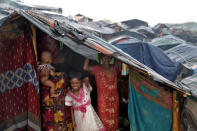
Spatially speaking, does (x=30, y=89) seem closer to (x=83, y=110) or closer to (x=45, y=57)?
(x=45, y=57)

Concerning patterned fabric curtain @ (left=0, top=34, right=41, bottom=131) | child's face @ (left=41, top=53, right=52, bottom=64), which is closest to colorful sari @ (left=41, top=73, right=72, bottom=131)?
patterned fabric curtain @ (left=0, top=34, right=41, bottom=131)

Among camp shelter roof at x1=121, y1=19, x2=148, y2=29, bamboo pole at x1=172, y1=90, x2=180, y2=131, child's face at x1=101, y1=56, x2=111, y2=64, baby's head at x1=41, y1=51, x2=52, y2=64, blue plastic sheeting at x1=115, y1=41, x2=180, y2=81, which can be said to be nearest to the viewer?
bamboo pole at x1=172, y1=90, x2=180, y2=131

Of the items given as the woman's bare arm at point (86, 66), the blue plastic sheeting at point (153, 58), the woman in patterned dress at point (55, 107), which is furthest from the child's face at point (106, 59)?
the blue plastic sheeting at point (153, 58)

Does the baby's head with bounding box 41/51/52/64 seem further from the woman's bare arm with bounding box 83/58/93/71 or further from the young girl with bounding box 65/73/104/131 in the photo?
the woman's bare arm with bounding box 83/58/93/71

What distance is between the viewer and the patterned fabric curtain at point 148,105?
2.52 metres

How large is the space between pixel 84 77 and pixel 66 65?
1.43ft

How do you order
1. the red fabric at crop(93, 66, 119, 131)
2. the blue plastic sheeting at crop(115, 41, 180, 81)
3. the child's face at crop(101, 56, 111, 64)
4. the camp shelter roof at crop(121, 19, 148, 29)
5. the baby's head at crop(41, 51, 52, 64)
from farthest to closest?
the camp shelter roof at crop(121, 19, 148, 29) < the blue plastic sheeting at crop(115, 41, 180, 81) < the red fabric at crop(93, 66, 119, 131) < the child's face at crop(101, 56, 111, 64) < the baby's head at crop(41, 51, 52, 64)

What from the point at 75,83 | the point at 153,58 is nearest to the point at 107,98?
the point at 75,83

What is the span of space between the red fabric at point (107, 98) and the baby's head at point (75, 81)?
0.39 metres

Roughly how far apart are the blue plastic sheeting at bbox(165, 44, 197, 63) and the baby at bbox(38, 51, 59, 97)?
7872 millimetres

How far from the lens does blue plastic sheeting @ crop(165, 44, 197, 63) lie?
27.0 feet

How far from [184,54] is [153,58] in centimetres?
328

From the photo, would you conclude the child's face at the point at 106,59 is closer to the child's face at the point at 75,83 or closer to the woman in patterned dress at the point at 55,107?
the child's face at the point at 75,83

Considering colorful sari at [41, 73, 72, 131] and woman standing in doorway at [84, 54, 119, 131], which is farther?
woman standing in doorway at [84, 54, 119, 131]
